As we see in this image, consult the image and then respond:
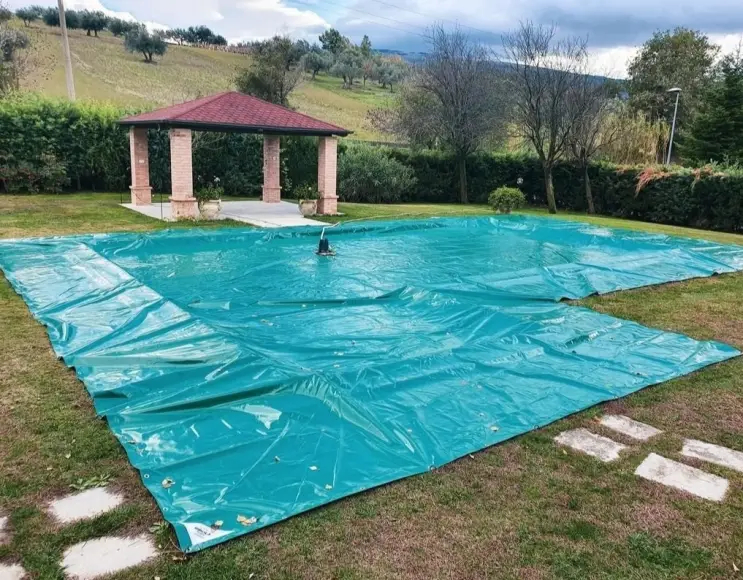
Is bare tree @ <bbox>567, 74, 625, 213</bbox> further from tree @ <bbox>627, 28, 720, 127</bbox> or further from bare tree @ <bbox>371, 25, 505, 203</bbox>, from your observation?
tree @ <bbox>627, 28, 720, 127</bbox>

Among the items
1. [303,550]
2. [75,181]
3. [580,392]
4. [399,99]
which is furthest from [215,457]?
[399,99]

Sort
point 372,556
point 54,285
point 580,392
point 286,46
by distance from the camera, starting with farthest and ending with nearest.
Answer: point 286,46
point 54,285
point 580,392
point 372,556

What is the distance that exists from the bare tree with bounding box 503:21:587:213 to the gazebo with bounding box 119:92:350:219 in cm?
694

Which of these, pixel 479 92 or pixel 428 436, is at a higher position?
pixel 479 92

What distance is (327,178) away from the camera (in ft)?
46.6

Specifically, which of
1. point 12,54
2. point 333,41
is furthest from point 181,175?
point 333,41

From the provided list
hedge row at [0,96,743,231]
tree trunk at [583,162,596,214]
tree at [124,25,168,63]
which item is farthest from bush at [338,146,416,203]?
tree at [124,25,168,63]

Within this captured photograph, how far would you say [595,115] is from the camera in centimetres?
1742

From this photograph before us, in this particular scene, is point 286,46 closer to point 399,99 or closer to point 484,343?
point 399,99

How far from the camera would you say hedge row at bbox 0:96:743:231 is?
14984 mm

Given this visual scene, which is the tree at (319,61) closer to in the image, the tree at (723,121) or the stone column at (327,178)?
the tree at (723,121)

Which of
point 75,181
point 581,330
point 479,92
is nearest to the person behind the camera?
point 581,330

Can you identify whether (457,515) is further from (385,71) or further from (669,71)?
(385,71)

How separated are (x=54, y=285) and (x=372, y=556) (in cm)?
560
